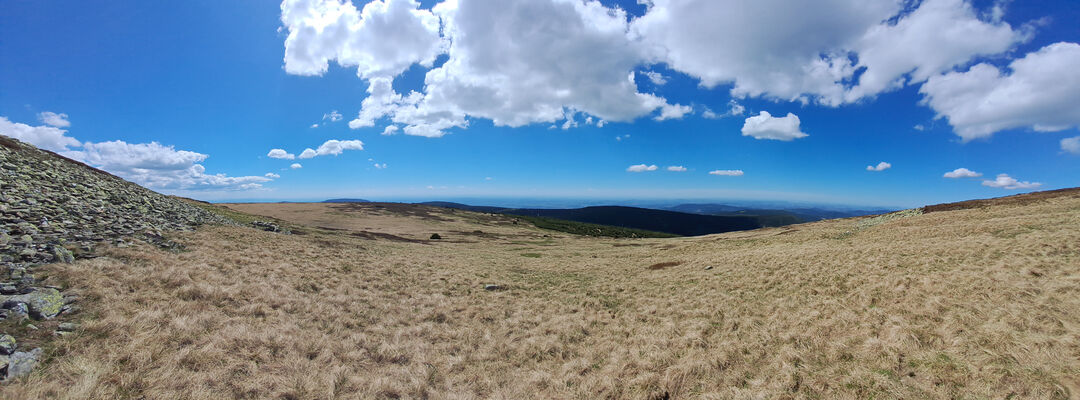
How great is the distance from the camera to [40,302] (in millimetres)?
8617

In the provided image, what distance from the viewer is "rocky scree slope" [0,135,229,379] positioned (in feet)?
27.3

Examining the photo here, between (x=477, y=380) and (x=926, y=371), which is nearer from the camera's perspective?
(x=926, y=371)

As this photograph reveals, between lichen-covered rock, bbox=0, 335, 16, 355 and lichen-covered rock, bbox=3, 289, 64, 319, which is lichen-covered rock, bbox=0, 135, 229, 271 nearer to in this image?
lichen-covered rock, bbox=3, 289, 64, 319

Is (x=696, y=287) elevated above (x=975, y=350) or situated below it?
below

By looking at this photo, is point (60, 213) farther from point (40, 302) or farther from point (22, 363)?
point (22, 363)

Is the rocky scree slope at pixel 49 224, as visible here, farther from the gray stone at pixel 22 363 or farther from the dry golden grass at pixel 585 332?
the dry golden grass at pixel 585 332

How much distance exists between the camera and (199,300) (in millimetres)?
11742

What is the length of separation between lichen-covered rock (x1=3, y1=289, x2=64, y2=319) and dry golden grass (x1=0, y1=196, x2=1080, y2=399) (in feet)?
1.76

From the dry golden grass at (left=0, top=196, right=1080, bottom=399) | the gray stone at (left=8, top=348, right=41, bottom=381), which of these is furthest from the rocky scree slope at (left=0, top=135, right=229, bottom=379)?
the dry golden grass at (left=0, top=196, right=1080, bottom=399)

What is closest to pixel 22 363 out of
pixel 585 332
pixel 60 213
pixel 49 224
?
pixel 49 224

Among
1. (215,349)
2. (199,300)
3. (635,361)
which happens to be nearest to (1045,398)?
(635,361)

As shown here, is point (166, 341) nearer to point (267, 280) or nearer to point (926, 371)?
point (267, 280)

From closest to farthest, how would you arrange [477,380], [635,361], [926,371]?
[926,371], [477,380], [635,361]

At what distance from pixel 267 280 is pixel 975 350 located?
2567 centimetres
